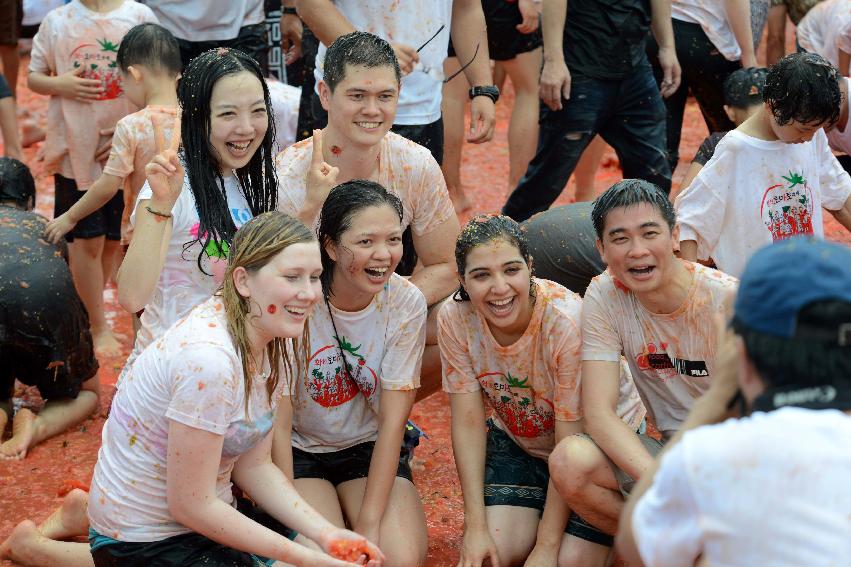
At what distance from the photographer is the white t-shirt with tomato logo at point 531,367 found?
11.8 feet

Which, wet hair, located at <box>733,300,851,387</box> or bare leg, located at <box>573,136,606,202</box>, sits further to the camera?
bare leg, located at <box>573,136,606,202</box>

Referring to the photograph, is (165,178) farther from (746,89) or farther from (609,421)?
(746,89)

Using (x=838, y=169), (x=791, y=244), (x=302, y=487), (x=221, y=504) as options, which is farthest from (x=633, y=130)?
(x=791, y=244)

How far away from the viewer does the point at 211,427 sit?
2.88m

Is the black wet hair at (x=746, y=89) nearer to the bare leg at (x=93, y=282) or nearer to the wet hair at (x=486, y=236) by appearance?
the wet hair at (x=486, y=236)

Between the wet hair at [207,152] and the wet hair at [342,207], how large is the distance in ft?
0.80

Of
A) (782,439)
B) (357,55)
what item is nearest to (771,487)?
(782,439)

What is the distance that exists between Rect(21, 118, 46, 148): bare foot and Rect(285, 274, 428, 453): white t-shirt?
17.4ft

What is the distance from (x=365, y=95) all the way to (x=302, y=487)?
1346 millimetres

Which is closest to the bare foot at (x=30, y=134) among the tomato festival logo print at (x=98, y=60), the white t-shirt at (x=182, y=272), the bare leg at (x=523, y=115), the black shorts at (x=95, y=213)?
the black shorts at (x=95, y=213)

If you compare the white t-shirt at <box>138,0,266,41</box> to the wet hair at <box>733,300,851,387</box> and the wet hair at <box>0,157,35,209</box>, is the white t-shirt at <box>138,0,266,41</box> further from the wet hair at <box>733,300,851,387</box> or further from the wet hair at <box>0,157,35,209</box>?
the wet hair at <box>733,300,851,387</box>

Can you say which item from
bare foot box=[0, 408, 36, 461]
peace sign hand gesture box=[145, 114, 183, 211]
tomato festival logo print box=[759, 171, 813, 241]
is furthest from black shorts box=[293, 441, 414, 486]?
tomato festival logo print box=[759, 171, 813, 241]

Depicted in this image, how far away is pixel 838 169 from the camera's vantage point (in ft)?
14.5

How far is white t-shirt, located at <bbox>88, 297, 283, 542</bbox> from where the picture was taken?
9.44 ft
